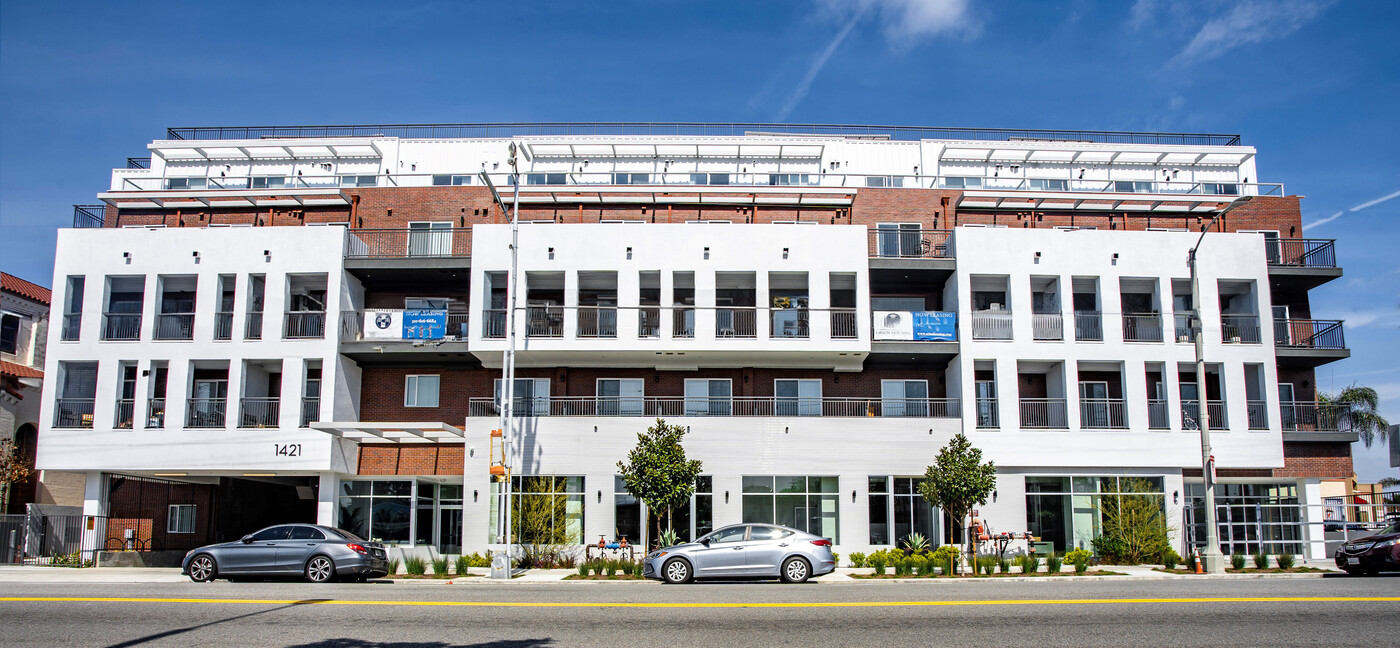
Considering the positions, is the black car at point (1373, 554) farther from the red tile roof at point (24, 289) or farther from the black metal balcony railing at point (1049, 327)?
the red tile roof at point (24, 289)

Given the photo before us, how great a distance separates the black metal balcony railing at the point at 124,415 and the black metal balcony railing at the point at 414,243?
29.0 feet

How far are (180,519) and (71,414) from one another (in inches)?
225

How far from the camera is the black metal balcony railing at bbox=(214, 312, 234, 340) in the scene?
1261 inches

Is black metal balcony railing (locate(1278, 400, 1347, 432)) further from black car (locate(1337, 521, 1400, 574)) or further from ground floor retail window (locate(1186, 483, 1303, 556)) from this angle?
black car (locate(1337, 521, 1400, 574))

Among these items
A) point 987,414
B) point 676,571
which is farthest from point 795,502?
point 676,571

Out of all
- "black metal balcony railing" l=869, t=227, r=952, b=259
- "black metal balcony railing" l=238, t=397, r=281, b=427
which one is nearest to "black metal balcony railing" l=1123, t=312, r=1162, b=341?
"black metal balcony railing" l=869, t=227, r=952, b=259

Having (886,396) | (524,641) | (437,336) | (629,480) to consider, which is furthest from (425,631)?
(886,396)

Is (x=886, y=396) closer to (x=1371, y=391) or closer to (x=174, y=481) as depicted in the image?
(x=174, y=481)

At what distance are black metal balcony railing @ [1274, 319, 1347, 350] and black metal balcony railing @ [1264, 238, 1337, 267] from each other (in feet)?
7.04

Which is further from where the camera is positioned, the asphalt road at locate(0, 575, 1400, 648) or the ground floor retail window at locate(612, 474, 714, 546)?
the ground floor retail window at locate(612, 474, 714, 546)

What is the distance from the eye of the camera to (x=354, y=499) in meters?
32.3

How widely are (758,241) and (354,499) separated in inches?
624

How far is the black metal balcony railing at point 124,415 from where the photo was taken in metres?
31.4

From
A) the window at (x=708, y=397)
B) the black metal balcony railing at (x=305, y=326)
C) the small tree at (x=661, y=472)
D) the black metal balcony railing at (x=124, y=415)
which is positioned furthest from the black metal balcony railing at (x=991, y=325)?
the black metal balcony railing at (x=124, y=415)
